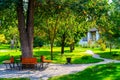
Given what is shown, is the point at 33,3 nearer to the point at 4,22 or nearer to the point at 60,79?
the point at 4,22

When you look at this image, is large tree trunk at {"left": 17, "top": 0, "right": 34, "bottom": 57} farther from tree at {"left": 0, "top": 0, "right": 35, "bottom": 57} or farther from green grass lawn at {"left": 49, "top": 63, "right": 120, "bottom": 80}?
green grass lawn at {"left": 49, "top": 63, "right": 120, "bottom": 80}

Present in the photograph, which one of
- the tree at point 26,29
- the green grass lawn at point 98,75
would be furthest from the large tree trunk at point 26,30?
the green grass lawn at point 98,75

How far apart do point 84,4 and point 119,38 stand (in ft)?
39.2

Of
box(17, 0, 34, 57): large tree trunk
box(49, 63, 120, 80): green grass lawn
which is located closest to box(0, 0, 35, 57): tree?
box(17, 0, 34, 57): large tree trunk

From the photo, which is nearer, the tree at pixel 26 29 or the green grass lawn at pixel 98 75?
the green grass lawn at pixel 98 75

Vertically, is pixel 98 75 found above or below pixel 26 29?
below

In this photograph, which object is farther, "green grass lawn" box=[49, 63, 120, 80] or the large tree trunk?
the large tree trunk

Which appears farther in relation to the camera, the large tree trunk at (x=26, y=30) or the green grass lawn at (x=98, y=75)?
the large tree trunk at (x=26, y=30)

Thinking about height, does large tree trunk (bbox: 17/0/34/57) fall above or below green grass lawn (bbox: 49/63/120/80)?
above

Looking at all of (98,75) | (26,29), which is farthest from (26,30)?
(98,75)

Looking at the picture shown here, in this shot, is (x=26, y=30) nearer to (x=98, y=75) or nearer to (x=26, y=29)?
(x=26, y=29)

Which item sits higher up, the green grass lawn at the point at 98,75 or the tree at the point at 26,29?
the tree at the point at 26,29

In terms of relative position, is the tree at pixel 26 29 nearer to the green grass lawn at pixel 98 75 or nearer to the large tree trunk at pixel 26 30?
the large tree trunk at pixel 26 30

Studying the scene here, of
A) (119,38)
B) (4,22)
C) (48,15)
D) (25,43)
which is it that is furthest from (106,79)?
(119,38)
